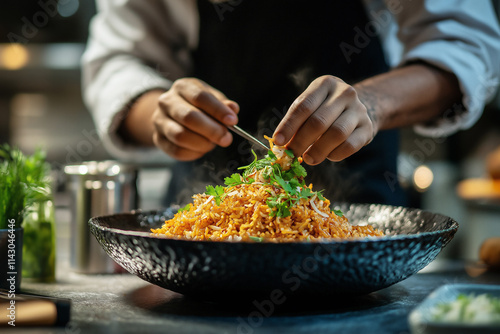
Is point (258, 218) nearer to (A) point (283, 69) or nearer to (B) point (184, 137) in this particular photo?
(B) point (184, 137)

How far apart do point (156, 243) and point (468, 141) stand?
410cm

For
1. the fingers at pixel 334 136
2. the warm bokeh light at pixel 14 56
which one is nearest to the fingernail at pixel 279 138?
the fingers at pixel 334 136

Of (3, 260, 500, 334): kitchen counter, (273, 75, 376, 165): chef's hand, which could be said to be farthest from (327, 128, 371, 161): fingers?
(3, 260, 500, 334): kitchen counter

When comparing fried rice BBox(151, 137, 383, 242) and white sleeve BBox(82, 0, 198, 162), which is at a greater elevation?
white sleeve BBox(82, 0, 198, 162)

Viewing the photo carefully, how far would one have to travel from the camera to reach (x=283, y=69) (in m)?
2.04

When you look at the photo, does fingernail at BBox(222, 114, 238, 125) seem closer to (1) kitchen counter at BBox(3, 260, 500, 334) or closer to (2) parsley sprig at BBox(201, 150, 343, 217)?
(2) parsley sprig at BBox(201, 150, 343, 217)

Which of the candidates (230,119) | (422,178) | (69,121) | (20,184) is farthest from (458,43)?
(69,121)

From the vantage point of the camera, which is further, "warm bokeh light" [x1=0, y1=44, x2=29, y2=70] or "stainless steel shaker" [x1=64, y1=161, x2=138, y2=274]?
"warm bokeh light" [x1=0, y1=44, x2=29, y2=70]

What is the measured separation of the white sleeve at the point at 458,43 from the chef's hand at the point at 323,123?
646 mm

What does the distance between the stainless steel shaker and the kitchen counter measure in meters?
0.18

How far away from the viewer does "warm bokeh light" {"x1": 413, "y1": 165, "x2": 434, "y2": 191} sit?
13.3 feet

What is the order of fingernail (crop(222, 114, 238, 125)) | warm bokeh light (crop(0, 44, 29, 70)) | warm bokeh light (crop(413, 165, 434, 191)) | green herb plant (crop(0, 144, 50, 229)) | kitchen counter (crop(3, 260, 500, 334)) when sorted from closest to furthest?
1. kitchen counter (crop(3, 260, 500, 334))
2. green herb plant (crop(0, 144, 50, 229))
3. fingernail (crop(222, 114, 238, 125))
4. warm bokeh light (crop(413, 165, 434, 191))
5. warm bokeh light (crop(0, 44, 29, 70))

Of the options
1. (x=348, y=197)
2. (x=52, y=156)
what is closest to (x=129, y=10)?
(x=348, y=197)

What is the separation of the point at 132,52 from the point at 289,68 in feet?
2.34
